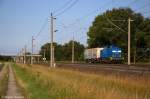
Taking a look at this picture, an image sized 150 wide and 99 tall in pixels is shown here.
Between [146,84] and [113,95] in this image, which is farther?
[146,84]

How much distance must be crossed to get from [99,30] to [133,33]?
10.4 m

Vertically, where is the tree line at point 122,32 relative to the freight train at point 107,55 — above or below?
above

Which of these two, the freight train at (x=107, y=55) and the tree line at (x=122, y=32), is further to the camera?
the tree line at (x=122, y=32)

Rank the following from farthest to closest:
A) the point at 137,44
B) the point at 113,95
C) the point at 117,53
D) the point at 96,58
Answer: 1. the point at 137,44
2. the point at 96,58
3. the point at 117,53
4. the point at 113,95

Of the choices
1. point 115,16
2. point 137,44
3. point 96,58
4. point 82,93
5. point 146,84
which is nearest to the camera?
point 82,93

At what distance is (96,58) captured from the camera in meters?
89.4

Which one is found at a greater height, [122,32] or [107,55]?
[122,32]

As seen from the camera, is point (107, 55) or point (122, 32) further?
point (122, 32)

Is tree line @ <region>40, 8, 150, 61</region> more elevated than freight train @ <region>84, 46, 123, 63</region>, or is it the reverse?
tree line @ <region>40, 8, 150, 61</region>

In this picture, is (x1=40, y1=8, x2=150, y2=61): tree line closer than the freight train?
No

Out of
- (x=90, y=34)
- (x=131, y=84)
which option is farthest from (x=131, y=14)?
(x=131, y=84)

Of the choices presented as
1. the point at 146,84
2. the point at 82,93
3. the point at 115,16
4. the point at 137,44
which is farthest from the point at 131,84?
the point at 115,16

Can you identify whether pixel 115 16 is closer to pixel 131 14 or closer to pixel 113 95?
pixel 131 14

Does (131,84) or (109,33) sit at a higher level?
(109,33)
